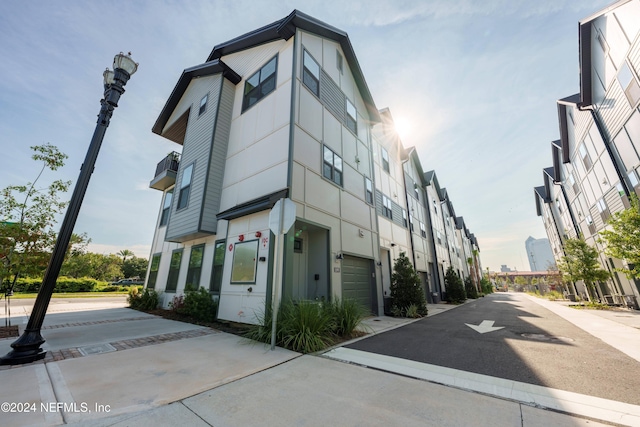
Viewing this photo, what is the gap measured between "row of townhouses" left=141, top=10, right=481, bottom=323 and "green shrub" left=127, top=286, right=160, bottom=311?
638mm

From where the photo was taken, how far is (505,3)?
682 cm

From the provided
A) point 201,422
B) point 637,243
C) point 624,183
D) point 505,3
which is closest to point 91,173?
point 201,422

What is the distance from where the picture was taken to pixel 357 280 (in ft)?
31.3

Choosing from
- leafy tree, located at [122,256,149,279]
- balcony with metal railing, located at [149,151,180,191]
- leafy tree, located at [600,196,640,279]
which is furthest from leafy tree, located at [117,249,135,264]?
leafy tree, located at [600,196,640,279]

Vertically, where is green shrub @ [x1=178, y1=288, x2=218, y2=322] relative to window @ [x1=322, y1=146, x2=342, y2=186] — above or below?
below

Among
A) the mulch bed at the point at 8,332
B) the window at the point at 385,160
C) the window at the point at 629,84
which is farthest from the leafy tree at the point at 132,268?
the window at the point at 629,84

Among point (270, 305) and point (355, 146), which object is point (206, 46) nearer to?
point (355, 146)

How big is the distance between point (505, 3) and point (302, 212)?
8.43 meters

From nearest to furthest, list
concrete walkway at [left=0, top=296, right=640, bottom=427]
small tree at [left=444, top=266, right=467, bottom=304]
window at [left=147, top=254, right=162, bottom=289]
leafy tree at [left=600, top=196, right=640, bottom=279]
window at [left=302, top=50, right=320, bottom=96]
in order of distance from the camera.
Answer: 1. concrete walkway at [left=0, top=296, right=640, bottom=427]
2. leafy tree at [left=600, top=196, right=640, bottom=279]
3. window at [left=302, top=50, right=320, bottom=96]
4. window at [left=147, top=254, right=162, bottom=289]
5. small tree at [left=444, top=266, right=467, bottom=304]

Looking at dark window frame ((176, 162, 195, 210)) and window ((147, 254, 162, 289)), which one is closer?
dark window frame ((176, 162, 195, 210))

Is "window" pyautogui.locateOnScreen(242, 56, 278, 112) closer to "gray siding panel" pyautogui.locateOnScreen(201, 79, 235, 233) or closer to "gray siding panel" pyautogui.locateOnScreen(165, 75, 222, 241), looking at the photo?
"gray siding panel" pyautogui.locateOnScreen(201, 79, 235, 233)

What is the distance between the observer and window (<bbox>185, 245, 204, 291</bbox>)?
30.7ft

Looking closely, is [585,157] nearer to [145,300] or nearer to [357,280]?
[357,280]

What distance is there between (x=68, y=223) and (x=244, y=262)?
3987 millimetres
